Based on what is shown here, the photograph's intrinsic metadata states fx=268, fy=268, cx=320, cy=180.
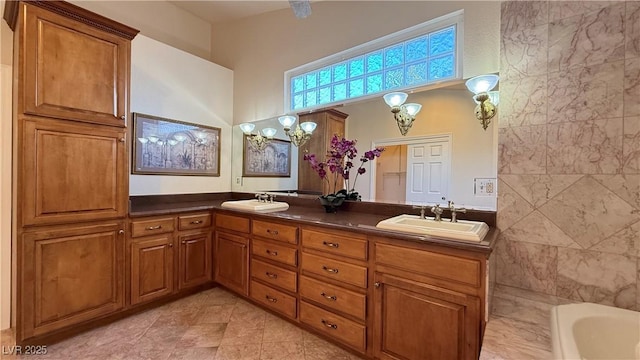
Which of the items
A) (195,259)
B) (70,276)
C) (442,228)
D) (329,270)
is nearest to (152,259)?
(195,259)

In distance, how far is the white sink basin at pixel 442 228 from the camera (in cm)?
145

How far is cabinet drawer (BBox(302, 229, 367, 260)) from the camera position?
176cm

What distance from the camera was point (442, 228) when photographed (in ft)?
A: 5.82

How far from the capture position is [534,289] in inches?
66.0

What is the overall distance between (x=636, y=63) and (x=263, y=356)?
280 centimetres

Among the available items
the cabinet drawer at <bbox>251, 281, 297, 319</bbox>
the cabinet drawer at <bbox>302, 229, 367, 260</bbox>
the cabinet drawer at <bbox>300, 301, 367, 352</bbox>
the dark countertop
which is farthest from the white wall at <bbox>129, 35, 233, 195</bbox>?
the cabinet drawer at <bbox>300, 301, 367, 352</bbox>

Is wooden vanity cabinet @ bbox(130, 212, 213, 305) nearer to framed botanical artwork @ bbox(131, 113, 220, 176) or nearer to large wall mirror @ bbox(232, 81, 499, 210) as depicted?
framed botanical artwork @ bbox(131, 113, 220, 176)

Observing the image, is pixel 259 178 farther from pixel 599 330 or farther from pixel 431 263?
pixel 599 330

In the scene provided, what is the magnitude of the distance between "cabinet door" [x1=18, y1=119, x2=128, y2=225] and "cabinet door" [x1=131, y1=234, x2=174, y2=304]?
0.36 m

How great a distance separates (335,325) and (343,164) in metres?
1.41

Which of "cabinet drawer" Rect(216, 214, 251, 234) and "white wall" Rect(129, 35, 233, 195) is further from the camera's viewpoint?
"white wall" Rect(129, 35, 233, 195)

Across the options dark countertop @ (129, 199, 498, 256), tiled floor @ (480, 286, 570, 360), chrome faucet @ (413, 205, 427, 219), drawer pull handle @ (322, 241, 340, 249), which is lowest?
tiled floor @ (480, 286, 570, 360)

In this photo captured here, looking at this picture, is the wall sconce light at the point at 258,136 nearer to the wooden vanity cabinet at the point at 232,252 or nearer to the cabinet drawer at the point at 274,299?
the wooden vanity cabinet at the point at 232,252

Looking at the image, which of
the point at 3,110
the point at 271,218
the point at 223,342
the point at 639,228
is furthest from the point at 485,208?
the point at 3,110
